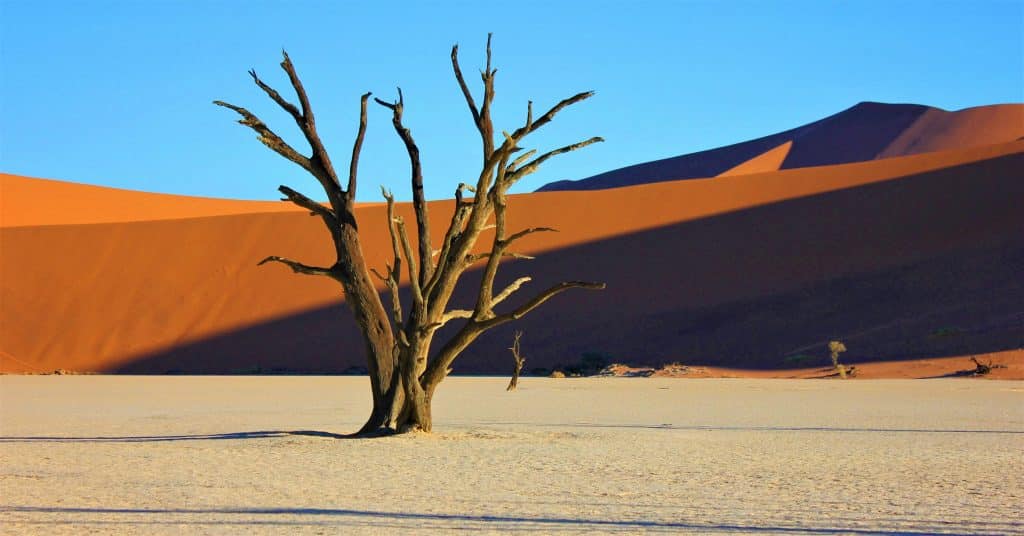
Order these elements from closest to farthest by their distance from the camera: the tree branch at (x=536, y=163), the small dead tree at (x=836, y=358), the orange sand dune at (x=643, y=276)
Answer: the tree branch at (x=536, y=163) → the small dead tree at (x=836, y=358) → the orange sand dune at (x=643, y=276)

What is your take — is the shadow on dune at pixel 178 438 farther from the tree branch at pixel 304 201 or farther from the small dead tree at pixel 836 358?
the small dead tree at pixel 836 358

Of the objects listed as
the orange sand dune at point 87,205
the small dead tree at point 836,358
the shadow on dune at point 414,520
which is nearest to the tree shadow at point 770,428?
the shadow on dune at point 414,520

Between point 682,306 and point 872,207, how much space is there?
9804mm

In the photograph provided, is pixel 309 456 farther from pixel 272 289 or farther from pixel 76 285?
pixel 76 285

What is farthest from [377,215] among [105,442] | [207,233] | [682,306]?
[105,442]

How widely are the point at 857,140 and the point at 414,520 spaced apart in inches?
3700

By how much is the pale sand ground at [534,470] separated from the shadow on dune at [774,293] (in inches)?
586

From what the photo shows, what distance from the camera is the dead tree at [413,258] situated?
12.3m

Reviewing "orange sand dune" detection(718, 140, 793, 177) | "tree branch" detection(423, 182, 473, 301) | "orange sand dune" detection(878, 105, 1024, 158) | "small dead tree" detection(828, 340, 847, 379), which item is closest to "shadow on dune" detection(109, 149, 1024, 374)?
"small dead tree" detection(828, 340, 847, 379)

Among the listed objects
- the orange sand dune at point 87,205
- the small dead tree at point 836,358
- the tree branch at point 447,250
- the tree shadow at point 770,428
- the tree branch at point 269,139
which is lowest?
the tree shadow at point 770,428

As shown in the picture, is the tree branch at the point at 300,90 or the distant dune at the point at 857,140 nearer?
the tree branch at the point at 300,90

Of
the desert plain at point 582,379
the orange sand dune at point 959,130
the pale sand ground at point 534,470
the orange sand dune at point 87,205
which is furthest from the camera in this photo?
the orange sand dune at point 959,130

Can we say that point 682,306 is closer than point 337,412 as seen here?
No

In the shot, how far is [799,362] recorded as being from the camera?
32.0 metres
